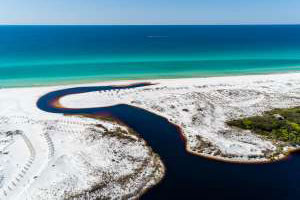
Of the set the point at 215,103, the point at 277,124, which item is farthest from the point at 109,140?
the point at 277,124

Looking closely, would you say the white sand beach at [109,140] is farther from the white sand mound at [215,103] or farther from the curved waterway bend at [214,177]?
the curved waterway bend at [214,177]

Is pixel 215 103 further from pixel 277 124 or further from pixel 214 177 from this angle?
pixel 214 177

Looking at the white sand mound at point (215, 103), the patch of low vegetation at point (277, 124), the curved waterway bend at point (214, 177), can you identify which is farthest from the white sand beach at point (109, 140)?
the patch of low vegetation at point (277, 124)

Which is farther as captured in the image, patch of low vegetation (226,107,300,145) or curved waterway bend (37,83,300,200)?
patch of low vegetation (226,107,300,145)

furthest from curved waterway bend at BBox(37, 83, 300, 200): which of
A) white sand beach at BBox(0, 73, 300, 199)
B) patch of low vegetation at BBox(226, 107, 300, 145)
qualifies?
patch of low vegetation at BBox(226, 107, 300, 145)

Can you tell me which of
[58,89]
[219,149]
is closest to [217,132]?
[219,149]

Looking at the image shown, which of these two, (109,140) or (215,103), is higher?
(215,103)

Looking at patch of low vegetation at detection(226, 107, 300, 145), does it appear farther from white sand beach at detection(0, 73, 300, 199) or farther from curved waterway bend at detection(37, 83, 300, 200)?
curved waterway bend at detection(37, 83, 300, 200)
